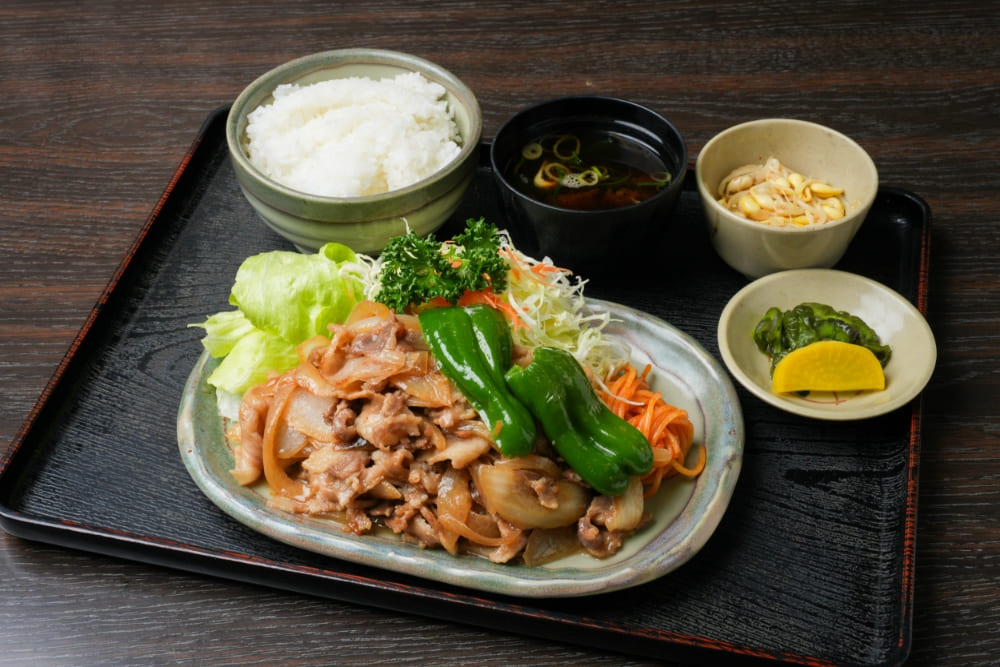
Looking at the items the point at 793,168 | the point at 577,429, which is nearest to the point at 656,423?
the point at 577,429

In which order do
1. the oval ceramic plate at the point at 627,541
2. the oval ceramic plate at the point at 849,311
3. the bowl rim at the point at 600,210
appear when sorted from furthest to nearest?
the bowl rim at the point at 600,210, the oval ceramic plate at the point at 849,311, the oval ceramic plate at the point at 627,541

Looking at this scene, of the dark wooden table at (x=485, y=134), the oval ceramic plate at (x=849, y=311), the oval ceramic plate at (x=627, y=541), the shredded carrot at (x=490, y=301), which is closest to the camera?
the oval ceramic plate at (x=627, y=541)

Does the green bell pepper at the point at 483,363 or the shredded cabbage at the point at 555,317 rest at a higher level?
the green bell pepper at the point at 483,363

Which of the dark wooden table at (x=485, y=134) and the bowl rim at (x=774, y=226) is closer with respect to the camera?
the dark wooden table at (x=485, y=134)

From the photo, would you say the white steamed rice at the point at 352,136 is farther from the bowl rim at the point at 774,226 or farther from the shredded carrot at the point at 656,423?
the shredded carrot at the point at 656,423

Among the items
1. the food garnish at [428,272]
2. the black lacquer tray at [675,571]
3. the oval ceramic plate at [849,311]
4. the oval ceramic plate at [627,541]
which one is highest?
the food garnish at [428,272]

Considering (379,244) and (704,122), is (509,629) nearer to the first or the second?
(379,244)

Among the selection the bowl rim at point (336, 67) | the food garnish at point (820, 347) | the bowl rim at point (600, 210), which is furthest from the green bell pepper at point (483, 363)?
the food garnish at point (820, 347)
